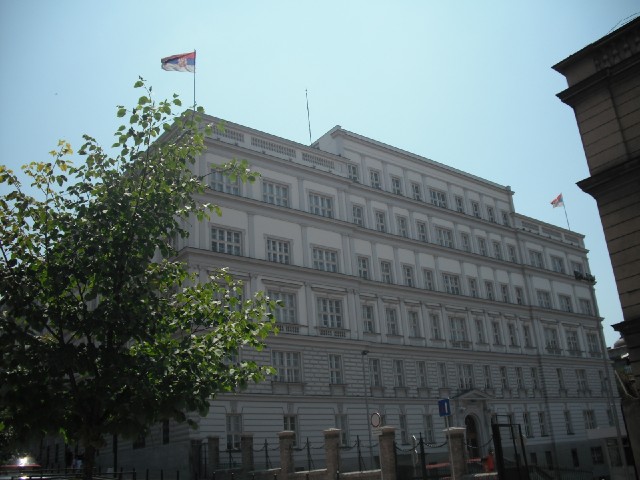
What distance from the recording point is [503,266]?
55.9 meters

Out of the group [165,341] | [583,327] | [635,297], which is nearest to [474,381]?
[583,327]

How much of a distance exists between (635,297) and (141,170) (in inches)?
531

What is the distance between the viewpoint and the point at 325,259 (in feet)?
136

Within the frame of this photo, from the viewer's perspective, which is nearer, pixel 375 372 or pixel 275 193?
pixel 275 193

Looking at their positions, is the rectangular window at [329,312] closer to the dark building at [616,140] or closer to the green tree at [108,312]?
the dark building at [616,140]

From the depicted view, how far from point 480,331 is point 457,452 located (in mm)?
29362

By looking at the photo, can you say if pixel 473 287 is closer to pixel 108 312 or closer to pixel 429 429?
pixel 429 429

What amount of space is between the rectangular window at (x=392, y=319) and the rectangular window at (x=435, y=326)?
12.3 feet

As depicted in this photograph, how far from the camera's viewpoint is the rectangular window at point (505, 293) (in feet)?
179

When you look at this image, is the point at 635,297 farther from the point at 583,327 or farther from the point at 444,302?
the point at 583,327

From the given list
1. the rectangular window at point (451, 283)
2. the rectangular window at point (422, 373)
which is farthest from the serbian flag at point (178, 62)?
the rectangular window at point (451, 283)

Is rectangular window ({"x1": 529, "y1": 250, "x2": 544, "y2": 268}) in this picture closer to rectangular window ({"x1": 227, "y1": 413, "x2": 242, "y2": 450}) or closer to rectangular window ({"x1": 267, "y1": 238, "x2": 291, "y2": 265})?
rectangular window ({"x1": 267, "y1": 238, "x2": 291, "y2": 265})

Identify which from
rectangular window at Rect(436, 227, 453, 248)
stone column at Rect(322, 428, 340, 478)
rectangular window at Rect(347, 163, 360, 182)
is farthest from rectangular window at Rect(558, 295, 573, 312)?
stone column at Rect(322, 428, 340, 478)

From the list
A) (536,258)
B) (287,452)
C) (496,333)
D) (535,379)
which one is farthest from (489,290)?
(287,452)
